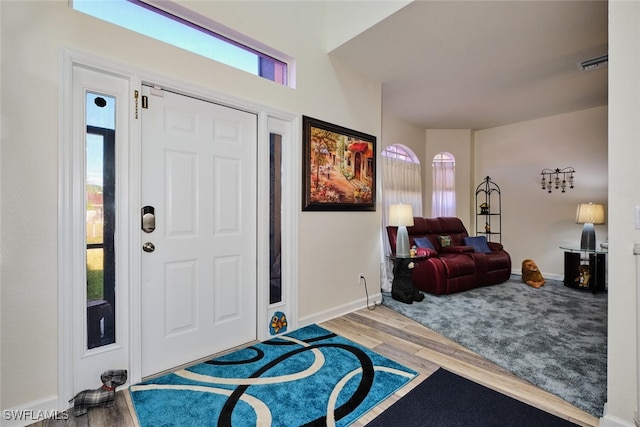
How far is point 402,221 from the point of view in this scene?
3592mm

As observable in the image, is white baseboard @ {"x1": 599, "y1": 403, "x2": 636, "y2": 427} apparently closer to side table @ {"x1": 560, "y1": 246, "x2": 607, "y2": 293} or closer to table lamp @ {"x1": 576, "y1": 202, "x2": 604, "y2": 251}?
side table @ {"x1": 560, "y1": 246, "x2": 607, "y2": 293}

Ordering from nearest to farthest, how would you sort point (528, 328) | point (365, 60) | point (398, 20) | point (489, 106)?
point (398, 20) → point (528, 328) → point (365, 60) → point (489, 106)

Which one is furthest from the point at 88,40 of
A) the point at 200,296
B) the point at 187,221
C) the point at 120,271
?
the point at 200,296

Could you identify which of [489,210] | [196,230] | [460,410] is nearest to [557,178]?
[489,210]

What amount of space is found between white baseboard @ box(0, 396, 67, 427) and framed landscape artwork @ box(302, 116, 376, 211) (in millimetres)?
2092

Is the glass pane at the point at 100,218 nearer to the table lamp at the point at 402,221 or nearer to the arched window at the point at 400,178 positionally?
the table lamp at the point at 402,221

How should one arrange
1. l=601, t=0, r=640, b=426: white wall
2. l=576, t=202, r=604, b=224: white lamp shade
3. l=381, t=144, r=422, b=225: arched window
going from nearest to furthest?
1. l=601, t=0, r=640, b=426: white wall
2. l=576, t=202, r=604, b=224: white lamp shade
3. l=381, t=144, r=422, b=225: arched window

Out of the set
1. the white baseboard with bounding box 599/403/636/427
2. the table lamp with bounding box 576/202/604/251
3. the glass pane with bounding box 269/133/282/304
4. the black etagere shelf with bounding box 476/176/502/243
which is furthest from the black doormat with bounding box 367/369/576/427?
the black etagere shelf with bounding box 476/176/502/243

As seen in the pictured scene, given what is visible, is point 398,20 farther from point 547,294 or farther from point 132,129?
point 547,294

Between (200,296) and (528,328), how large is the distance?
3.00m

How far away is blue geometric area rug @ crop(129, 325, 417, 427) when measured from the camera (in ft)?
5.23

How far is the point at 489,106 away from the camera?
4602 millimetres

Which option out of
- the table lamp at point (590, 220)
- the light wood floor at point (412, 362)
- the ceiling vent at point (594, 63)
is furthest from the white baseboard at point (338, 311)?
the ceiling vent at point (594, 63)

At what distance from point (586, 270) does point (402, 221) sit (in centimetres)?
302
